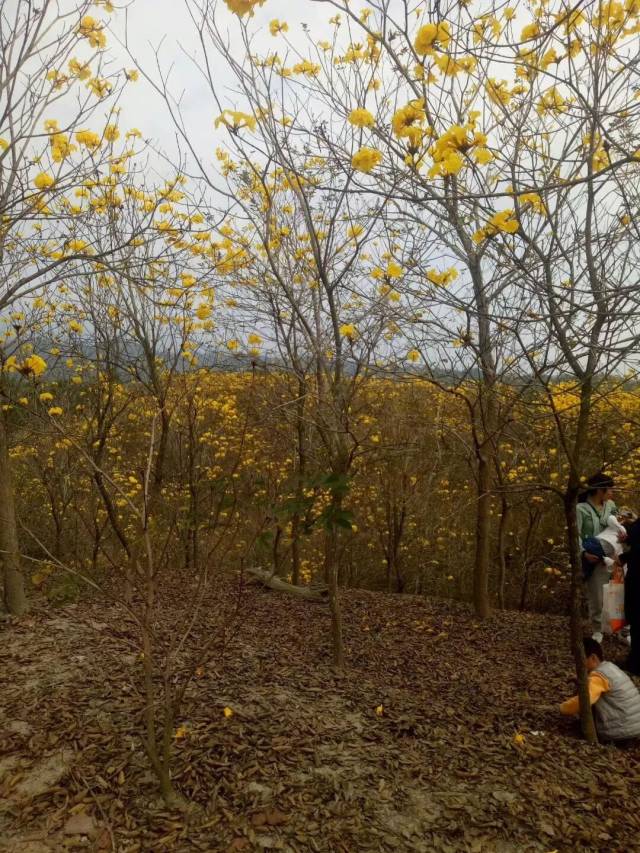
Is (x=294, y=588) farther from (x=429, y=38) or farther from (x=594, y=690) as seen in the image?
(x=429, y=38)

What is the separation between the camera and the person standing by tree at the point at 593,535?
5066 mm

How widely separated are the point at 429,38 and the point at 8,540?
413cm

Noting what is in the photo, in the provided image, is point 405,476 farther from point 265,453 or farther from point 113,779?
point 113,779

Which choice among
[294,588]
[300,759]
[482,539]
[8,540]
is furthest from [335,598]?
[8,540]

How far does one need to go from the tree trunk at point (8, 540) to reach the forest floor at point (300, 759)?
17 centimetres

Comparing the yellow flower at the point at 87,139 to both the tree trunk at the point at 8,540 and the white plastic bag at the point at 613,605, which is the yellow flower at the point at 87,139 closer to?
the tree trunk at the point at 8,540

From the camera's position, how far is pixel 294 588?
602cm

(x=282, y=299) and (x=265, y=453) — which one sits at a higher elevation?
(x=282, y=299)

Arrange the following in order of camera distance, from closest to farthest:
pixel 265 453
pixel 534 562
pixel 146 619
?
1. pixel 146 619
2. pixel 534 562
3. pixel 265 453

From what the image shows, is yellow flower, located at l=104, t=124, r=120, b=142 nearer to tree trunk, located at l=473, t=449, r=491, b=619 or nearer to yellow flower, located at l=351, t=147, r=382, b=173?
yellow flower, located at l=351, t=147, r=382, b=173

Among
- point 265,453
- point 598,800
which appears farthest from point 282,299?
point 598,800

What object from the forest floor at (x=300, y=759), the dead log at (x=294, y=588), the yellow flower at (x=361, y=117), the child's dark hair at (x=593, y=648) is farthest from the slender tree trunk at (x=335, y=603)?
the yellow flower at (x=361, y=117)

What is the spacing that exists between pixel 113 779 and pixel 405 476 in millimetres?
4454

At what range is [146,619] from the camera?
2.06 m
